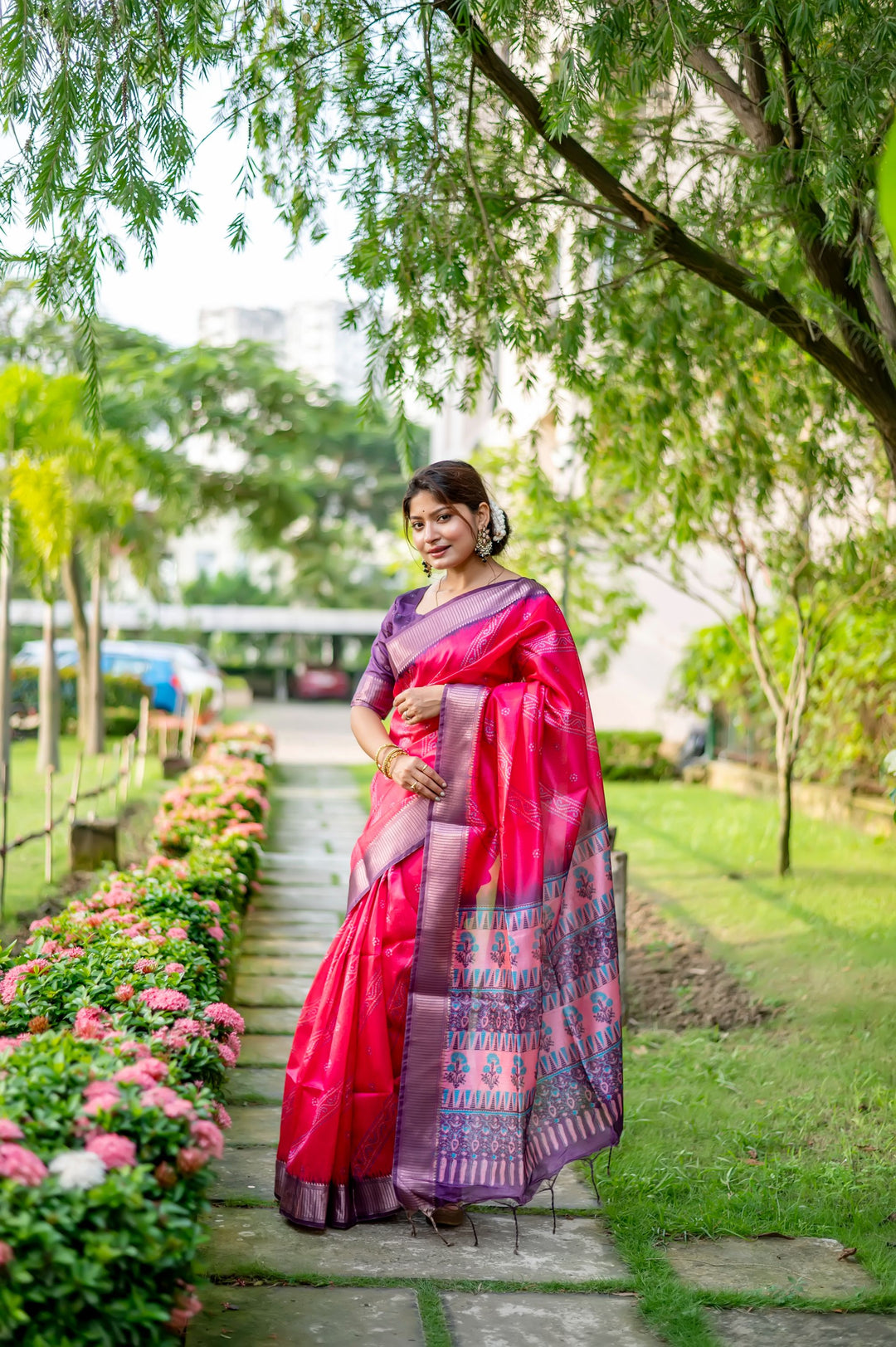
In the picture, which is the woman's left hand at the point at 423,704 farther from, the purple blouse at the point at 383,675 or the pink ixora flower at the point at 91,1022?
the pink ixora flower at the point at 91,1022

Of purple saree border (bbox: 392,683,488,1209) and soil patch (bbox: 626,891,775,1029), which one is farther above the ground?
purple saree border (bbox: 392,683,488,1209)

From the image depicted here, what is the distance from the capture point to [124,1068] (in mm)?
2135

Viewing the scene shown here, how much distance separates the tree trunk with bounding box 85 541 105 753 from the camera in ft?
47.2

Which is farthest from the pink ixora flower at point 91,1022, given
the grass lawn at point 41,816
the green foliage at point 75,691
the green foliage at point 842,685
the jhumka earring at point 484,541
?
the green foliage at point 75,691

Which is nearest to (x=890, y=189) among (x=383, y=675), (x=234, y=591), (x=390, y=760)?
(x=390, y=760)

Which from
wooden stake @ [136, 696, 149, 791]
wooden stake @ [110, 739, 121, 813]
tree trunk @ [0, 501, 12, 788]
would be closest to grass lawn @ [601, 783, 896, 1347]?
wooden stake @ [110, 739, 121, 813]

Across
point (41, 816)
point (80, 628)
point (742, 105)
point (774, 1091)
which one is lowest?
point (774, 1091)

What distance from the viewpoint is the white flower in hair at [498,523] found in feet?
10.6

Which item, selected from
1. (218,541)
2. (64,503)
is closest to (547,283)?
(64,503)

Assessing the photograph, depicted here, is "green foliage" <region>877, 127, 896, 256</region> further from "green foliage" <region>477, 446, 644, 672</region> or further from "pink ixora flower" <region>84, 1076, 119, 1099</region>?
"green foliage" <region>477, 446, 644, 672</region>

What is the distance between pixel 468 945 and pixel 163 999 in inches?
28.3

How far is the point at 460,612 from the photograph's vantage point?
3.18 metres

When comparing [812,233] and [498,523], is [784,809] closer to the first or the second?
[812,233]

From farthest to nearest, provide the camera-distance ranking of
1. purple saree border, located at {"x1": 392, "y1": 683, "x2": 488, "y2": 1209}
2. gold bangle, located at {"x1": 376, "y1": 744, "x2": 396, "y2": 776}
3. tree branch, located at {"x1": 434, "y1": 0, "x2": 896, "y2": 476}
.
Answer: tree branch, located at {"x1": 434, "y1": 0, "x2": 896, "y2": 476} < gold bangle, located at {"x1": 376, "y1": 744, "x2": 396, "y2": 776} < purple saree border, located at {"x1": 392, "y1": 683, "x2": 488, "y2": 1209}
